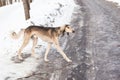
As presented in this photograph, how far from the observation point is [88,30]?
677 inches

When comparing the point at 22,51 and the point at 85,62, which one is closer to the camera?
the point at 85,62

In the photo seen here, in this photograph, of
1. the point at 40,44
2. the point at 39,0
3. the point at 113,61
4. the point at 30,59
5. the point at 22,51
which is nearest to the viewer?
the point at 113,61

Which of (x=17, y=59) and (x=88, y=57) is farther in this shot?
(x=17, y=59)

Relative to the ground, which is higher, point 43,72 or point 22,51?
point 43,72

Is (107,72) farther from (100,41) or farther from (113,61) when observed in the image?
(100,41)

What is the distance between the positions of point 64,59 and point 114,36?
4.21 m

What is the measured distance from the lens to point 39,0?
3131 centimetres

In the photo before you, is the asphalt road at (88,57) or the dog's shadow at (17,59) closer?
the asphalt road at (88,57)

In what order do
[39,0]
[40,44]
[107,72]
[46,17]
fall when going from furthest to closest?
[39,0] < [46,17] < [40,44] < [107,72]

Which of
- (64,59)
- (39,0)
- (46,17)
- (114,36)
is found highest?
(64,59)

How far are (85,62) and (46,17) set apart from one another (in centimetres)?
903

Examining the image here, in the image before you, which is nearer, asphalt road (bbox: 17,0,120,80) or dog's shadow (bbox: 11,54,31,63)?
asphalt road (bbox: 17,0,120,80)

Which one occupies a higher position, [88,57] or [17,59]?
[88,57]

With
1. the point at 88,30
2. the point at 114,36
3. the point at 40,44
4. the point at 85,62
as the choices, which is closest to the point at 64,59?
the point at 85,62
